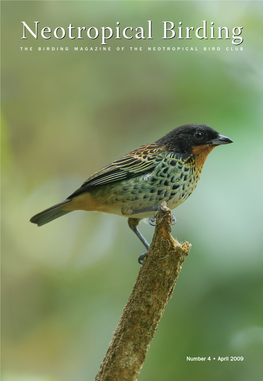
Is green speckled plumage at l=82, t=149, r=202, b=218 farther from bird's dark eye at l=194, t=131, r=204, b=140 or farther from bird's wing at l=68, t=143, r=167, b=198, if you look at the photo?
bird's dark eye at l=194, t=131, r=204, b=140

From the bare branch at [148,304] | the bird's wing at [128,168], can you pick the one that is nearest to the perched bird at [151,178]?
the bird's wing at [128,168]

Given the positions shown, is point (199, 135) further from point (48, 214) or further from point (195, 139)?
point (48, 214)

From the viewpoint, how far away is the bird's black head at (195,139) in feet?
14.8

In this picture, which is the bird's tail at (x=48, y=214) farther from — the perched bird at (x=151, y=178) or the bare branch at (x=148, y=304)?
the bare branch at (x=148, y=304)

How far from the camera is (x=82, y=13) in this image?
5695mm

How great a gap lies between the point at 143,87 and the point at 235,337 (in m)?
3.90

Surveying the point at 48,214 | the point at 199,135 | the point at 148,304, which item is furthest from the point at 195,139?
the point at 148,304

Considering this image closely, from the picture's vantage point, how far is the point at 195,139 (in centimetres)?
455

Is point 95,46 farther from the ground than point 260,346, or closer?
farther from the ground

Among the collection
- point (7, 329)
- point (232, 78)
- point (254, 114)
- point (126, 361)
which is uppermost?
point (232, 78)

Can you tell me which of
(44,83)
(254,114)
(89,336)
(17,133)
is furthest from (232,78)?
(89,336)

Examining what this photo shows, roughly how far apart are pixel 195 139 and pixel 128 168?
2.77 feet

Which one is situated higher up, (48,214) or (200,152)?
(200,152)

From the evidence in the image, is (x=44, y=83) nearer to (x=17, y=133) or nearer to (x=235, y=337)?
(x=17, y=133)
